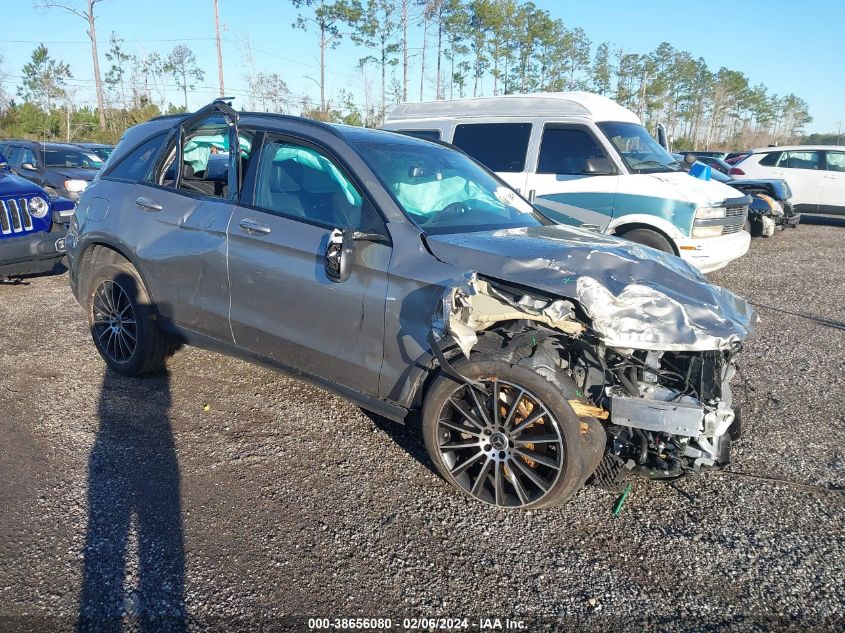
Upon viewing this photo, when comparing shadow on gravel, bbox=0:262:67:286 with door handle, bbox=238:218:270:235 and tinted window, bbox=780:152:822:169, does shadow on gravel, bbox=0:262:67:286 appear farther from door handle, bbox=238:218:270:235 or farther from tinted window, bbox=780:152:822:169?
tinted window, bbox=780:152:822:169

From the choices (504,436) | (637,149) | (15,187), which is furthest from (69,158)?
(504,436)

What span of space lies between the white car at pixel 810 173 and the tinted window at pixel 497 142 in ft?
32.2

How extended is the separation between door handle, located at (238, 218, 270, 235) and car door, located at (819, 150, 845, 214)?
607 inches

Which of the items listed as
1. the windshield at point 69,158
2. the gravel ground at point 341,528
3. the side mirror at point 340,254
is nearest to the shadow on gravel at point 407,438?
the gravel ground at point 341,528

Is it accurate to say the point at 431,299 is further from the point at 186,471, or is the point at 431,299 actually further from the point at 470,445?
the point at 186,471

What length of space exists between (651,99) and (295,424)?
164 ft

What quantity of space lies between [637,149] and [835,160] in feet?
32.4

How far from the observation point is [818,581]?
9.02ft

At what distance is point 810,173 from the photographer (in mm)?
15141

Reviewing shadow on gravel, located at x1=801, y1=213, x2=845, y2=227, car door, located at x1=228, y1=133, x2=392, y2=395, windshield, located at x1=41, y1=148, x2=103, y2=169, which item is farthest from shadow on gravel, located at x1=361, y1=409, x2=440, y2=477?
shadow on gravel, located at x1=801, y1=213, x2=845, y2=227

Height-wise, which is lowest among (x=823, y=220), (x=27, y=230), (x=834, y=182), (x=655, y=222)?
(x=823, y=220)

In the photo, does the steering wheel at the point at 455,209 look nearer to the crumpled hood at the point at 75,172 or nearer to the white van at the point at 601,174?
the white van at the point at 601,174

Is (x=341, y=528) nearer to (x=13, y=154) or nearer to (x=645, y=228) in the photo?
(x=645, y=228)

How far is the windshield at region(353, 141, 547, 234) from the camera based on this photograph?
3740 millimetres
